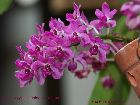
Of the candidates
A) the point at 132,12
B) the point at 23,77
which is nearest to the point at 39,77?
the point at 23,77

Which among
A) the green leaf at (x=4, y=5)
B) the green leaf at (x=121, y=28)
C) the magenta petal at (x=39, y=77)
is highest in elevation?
the green leaf at (x=4, y=5)

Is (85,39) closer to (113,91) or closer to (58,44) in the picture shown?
(58,44)

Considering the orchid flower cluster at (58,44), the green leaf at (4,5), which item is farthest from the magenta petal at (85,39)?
the green leaf at (4,5)

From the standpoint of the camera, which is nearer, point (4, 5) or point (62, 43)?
point (62, 43)

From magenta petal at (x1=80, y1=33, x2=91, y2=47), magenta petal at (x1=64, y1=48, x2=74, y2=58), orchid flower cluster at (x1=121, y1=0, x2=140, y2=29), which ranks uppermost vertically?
orchid flower cluster at (x1=121, y1=0, x2=140, y2=29)

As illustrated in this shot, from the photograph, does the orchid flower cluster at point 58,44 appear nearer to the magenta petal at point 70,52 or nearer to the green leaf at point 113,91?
the magenta petal at point 70,52

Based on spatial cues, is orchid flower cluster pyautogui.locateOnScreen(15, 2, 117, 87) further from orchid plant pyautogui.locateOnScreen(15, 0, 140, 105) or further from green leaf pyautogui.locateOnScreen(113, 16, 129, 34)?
green leaf pyautogui.locateOnScreen(113, 16, 129, 34)

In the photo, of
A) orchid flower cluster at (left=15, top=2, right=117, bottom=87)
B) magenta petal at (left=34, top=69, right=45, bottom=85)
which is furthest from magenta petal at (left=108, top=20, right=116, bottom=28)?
magenta petal at (left=34, top=69, right=45, bottom=85)

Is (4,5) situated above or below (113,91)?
above

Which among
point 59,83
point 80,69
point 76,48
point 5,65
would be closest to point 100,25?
point 76,48
